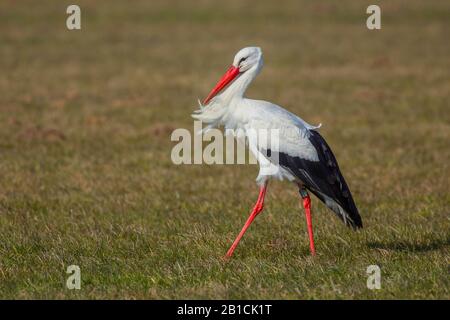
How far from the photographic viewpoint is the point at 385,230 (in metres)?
8.31

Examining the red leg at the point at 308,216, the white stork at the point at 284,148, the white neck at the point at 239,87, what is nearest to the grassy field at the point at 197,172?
the red leg at the point at 308,216

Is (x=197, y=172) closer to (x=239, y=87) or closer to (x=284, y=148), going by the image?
(x=239, y=87)

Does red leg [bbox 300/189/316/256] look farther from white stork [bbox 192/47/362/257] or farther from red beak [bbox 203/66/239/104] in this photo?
red beak [bbox 203/66/239/104]

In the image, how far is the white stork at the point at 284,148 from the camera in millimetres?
7496

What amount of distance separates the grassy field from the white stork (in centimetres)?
48

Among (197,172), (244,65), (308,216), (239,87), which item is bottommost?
(197,172)

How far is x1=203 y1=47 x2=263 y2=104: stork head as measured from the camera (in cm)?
782

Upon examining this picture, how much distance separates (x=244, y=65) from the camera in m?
7.88

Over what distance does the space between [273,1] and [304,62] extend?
1358 cm

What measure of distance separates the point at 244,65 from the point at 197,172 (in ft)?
12.5

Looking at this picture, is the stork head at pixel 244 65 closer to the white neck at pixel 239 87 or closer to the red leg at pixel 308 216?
the white neck at pixel 239 87

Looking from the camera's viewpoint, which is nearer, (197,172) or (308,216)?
(308,216)

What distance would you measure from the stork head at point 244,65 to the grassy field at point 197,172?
1512 mm

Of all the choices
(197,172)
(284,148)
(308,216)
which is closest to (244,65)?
(284,148)
